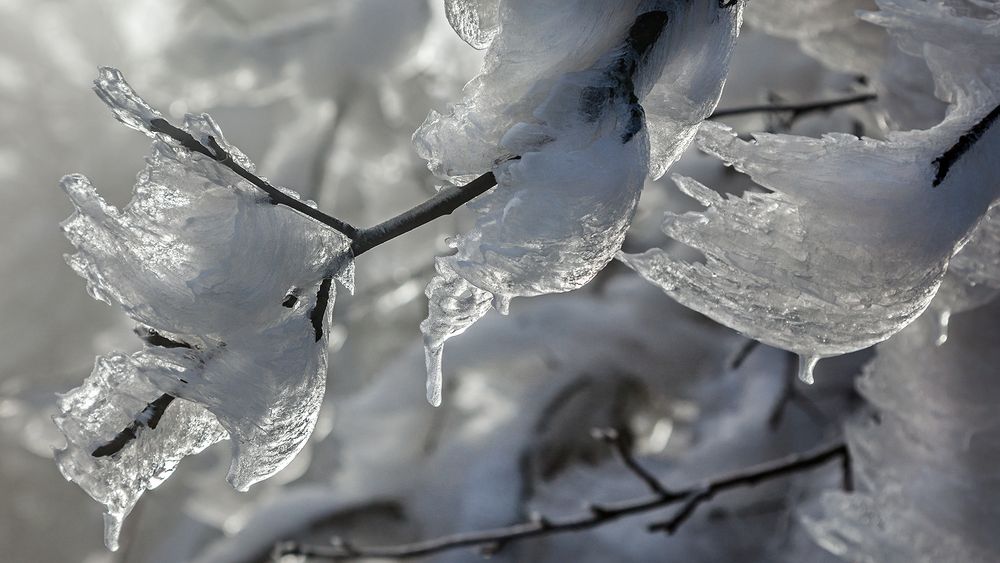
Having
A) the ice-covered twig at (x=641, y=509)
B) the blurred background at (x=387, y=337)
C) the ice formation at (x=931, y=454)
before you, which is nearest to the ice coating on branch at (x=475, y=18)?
the ice formation at (x=931, y=454)

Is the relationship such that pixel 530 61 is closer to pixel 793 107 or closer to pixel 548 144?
pixel 548 144

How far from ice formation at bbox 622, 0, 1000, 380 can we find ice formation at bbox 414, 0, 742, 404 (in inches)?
2.5

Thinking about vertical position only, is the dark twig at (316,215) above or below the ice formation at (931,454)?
above

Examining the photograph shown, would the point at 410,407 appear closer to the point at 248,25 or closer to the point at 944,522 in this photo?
the point at 248,25

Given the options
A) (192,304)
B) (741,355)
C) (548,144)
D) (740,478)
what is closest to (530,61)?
(548,144)

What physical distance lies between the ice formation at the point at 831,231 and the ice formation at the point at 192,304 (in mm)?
139

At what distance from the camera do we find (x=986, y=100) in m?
0.37

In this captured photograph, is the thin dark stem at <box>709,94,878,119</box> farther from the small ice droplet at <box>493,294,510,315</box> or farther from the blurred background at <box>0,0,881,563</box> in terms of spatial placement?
the small ice droplet at <box>493,294,510,315</box>

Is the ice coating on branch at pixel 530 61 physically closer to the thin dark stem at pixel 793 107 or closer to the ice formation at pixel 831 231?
the ice formation at pixel 831 231

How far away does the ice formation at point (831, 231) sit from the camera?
339 mm

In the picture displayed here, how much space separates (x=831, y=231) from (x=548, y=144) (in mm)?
144

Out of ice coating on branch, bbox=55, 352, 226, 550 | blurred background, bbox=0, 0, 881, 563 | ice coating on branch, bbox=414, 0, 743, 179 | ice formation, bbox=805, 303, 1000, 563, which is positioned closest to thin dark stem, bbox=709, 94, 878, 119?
ice formation, bbox=805, 303, 1000, 563

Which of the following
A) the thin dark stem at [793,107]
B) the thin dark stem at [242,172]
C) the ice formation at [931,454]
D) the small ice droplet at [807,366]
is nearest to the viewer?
the thin dark stem at [242,172]

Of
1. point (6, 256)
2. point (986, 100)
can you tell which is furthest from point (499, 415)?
point (986, 100)
